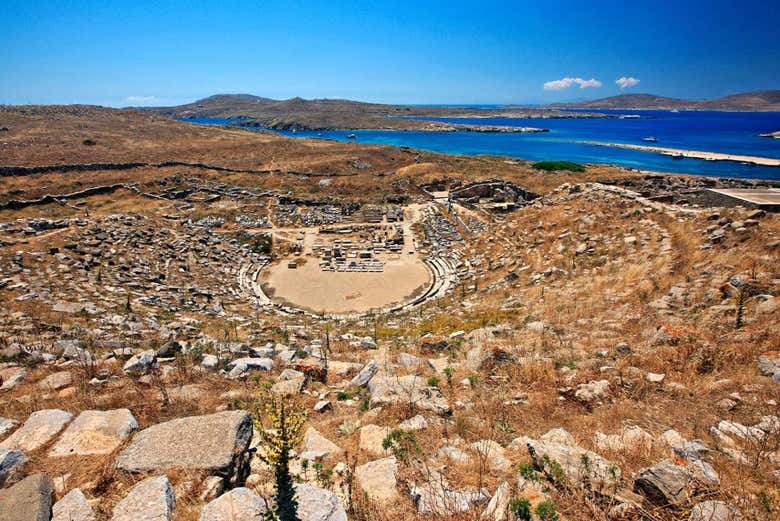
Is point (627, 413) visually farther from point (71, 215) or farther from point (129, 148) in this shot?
point (129, 148)

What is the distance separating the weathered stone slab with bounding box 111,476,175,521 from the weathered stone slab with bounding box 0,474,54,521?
0.66 m

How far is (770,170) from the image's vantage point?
5966 cm

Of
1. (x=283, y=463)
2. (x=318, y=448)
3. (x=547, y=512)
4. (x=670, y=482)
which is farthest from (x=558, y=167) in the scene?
(x=283, y=463)

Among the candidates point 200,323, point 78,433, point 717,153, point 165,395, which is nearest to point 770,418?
point 165,395

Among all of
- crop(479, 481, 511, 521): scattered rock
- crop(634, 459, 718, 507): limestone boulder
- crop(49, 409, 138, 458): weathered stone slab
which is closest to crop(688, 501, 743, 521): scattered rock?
crop(634, 459, 718, 507): limestone boulder

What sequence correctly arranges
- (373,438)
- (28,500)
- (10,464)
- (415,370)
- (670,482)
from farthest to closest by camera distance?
(415,370) < (373,438) < (10,464) < (670,482) < (28,500)

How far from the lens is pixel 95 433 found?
515 centimetres

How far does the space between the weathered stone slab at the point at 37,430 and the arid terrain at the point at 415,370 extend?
0.09 ft

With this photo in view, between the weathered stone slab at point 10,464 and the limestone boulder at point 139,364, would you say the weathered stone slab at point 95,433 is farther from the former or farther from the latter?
the limestone boulder at point 139,364

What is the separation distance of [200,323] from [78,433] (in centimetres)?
906

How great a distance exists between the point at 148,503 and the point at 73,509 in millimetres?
741

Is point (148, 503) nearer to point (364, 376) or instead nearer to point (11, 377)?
point (364, 376)

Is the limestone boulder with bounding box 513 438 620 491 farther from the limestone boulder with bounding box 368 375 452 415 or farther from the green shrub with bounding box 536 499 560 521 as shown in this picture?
the limestone boulder with bounding box 368 375 452 415

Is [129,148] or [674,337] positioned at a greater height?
[129,148]
